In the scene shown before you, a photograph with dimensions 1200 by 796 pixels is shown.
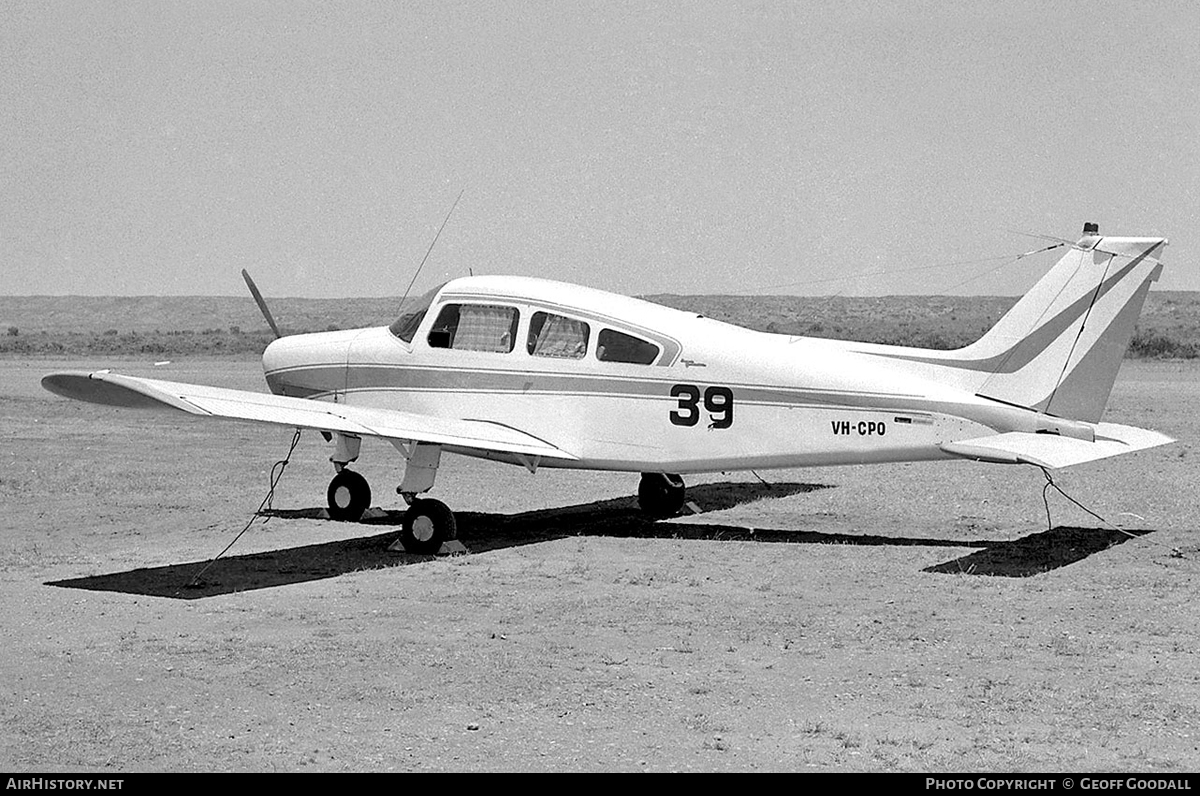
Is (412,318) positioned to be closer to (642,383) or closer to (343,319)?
(642,383)

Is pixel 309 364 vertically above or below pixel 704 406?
above

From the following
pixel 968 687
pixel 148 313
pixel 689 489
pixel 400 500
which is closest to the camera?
pixel 968 687

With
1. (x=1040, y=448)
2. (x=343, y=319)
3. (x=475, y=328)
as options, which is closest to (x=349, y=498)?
(x=475, y=328)

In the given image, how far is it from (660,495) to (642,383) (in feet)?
7.53

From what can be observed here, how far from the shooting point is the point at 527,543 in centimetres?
1448

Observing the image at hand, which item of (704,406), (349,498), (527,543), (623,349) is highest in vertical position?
(623,349)

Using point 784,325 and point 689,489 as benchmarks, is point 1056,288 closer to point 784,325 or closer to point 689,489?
point 689,489

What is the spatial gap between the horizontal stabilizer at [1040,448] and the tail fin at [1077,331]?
0.38 meters

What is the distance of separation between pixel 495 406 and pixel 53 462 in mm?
8550

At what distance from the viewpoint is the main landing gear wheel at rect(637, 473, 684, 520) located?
16453mm

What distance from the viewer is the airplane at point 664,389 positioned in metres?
13.2

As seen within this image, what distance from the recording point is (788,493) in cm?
1830

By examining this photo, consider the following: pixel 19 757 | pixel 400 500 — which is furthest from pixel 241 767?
pixel 400 500

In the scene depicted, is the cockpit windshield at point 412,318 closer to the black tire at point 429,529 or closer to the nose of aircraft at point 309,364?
the nose of aircraft at point 309,364
